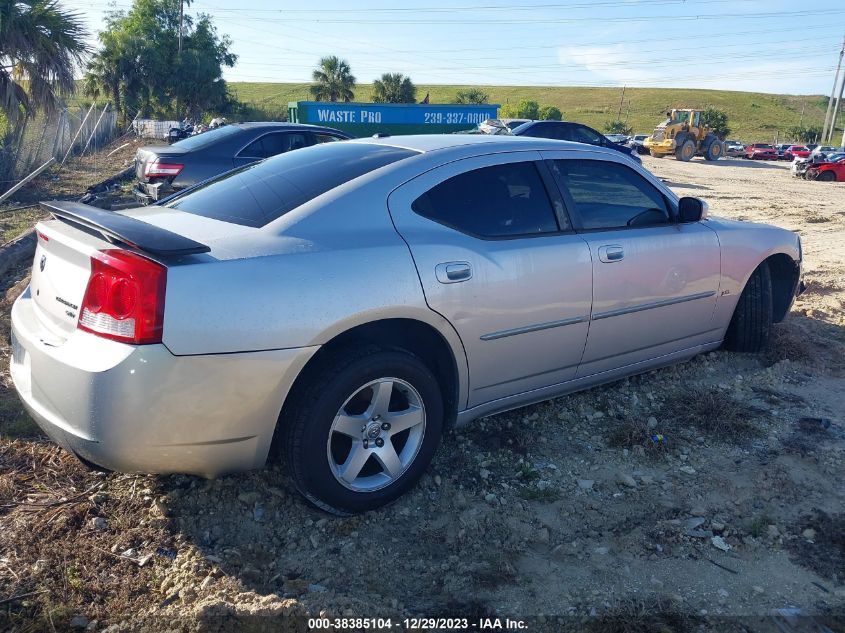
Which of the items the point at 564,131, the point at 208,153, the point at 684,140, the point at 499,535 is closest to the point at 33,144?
the point at 208,153

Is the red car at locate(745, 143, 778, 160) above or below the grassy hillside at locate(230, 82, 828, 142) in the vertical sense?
below

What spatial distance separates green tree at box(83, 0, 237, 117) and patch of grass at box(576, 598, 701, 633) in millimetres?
43681

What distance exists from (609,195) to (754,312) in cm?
162

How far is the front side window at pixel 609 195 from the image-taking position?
3.70m

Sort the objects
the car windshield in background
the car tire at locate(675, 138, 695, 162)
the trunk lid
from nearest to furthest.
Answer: the trunk lid < the car windshield in background < the car tire at locate(675, 138, 695, 162)

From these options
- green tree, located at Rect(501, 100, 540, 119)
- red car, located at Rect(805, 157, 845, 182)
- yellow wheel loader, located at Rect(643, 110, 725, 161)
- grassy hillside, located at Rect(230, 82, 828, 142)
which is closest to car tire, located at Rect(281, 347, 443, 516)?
red car, located at Rect(805, 157, 845, 182)

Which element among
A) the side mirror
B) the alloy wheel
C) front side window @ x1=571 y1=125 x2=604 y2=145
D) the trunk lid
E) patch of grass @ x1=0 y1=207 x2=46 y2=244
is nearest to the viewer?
the alloy wheel

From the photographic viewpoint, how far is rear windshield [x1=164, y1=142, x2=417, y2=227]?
3.04m

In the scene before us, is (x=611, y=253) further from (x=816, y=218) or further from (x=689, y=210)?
(x=816, y=218)

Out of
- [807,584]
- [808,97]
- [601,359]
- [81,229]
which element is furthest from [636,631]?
[808,97]

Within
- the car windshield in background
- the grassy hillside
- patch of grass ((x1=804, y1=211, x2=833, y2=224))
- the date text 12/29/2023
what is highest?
the grassy hillside

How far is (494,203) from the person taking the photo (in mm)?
3355

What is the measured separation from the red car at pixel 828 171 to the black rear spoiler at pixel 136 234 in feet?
94.1

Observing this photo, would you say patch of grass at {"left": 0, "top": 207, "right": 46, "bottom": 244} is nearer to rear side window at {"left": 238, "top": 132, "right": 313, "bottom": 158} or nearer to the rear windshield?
rear side window at {"left": 238, "top": 132, "right": 313, "bottom": 158}
